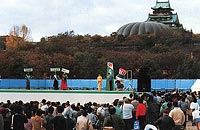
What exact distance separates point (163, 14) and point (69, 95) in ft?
333

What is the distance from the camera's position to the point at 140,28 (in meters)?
108

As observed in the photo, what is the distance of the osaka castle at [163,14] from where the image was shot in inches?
4881

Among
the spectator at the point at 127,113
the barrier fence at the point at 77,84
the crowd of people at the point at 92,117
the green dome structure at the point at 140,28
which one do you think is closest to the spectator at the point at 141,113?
the crowd of people at the point at 92,117

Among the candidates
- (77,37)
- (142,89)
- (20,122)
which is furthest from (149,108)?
(77,37)

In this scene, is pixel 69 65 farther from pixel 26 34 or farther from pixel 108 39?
pixel 26 34

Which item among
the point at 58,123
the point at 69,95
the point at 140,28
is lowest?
the point at 58,123

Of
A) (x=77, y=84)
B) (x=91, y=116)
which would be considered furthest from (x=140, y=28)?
(x=91, y=116)

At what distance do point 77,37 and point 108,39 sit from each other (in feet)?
18.2

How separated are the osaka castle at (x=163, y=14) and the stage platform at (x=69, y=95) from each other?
9605 cm

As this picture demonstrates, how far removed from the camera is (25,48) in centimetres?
7194

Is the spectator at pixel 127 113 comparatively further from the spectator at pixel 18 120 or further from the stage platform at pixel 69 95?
the stage platform at pixel 69 95

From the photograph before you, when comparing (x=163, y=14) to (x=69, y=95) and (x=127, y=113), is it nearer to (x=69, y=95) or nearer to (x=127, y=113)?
(x=69, y=95)

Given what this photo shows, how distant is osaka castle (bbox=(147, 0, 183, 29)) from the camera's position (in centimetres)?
12397

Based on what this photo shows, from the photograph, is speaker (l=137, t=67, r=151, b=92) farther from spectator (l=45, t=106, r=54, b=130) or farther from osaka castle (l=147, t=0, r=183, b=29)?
osaka castle (l=147, t=0, r=183, b=29)
